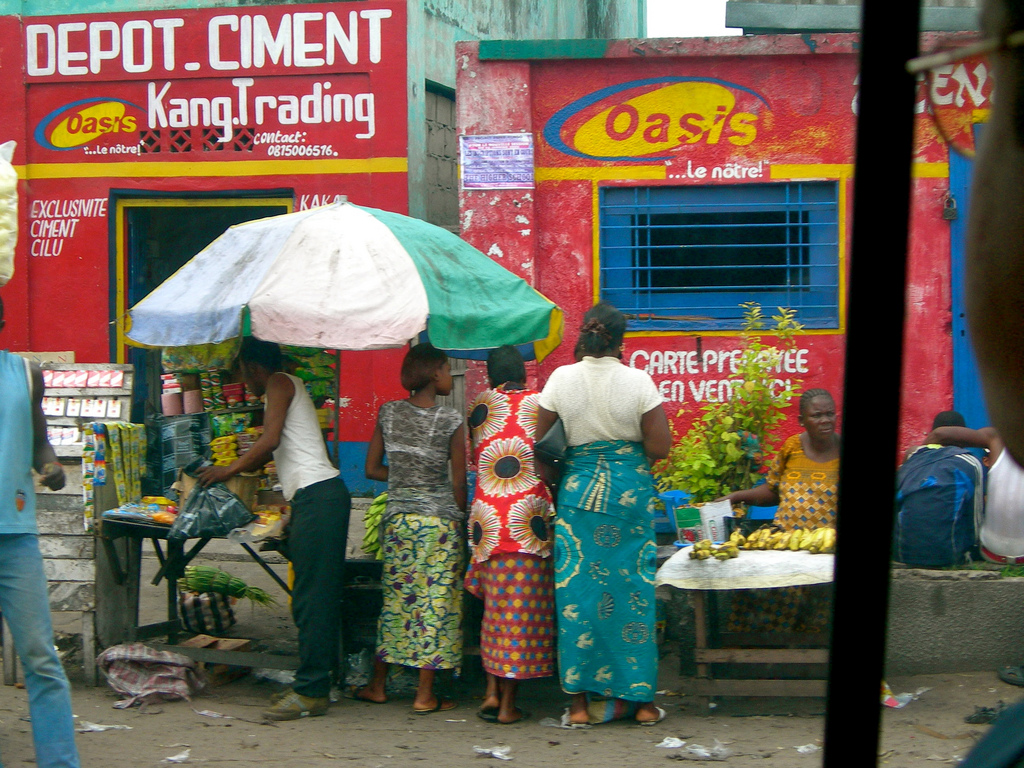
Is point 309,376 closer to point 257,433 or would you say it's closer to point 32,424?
point 257,433

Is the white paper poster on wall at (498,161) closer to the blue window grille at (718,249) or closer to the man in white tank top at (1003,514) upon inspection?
the blue window grille at (718,249)

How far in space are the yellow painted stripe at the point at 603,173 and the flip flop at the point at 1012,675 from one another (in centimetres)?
381

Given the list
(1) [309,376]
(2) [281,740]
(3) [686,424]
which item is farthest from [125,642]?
(3) [686,424]

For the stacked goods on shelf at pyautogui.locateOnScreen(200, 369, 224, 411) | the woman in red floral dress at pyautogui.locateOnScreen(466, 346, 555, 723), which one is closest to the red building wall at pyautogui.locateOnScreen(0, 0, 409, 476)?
the stacked goods on shelf at pyautogui.locateOnScreen(200, 369, 224, 411)

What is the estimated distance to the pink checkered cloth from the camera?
206 inches

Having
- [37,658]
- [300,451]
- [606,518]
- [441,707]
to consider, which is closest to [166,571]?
[300,451]

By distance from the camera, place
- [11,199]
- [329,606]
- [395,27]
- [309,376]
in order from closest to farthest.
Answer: [11,199], [329,606], [309,376], [395,27]

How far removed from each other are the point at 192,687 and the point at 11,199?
2494 millimetres

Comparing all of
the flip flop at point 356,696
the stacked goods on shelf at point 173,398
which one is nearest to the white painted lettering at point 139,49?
the stacked goods on shelf at point 173,398

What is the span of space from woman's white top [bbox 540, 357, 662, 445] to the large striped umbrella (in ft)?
1.17

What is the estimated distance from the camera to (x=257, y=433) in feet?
17.7

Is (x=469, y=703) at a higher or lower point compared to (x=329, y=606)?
lower

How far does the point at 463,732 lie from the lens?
490 centimetres

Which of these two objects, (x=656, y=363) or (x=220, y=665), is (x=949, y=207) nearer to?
(x=656, y=363)
